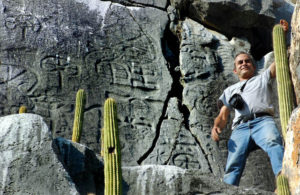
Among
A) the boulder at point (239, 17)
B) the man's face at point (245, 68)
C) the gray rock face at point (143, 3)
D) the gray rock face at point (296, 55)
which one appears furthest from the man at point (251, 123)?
the gray rock face at point (143, 3)

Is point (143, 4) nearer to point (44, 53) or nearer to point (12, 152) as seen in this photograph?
point (44, 53)

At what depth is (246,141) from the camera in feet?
24.4

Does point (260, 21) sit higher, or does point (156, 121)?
point (260, 21)

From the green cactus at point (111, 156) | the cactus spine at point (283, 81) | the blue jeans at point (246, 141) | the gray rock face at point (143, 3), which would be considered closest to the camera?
the green cactus at point (111, 156)

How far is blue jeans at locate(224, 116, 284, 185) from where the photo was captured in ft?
23.7

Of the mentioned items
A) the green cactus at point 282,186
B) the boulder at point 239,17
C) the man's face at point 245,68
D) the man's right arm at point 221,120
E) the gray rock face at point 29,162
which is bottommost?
the green cactus at point 282,186

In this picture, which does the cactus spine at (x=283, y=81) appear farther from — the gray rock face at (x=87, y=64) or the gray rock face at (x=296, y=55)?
the gray rock face at (x=87, y=64)

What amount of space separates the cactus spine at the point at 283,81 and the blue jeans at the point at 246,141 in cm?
80

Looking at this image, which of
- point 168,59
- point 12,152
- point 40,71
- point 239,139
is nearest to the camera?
point 12,152

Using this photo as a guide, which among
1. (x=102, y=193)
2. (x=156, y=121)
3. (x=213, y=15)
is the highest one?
(x=213, y=15)

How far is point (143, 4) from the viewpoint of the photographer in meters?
9.98

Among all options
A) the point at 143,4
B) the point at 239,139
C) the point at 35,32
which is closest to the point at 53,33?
the point at 35,32

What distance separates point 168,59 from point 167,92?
55cm

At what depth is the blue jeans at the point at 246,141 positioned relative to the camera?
7.23m
